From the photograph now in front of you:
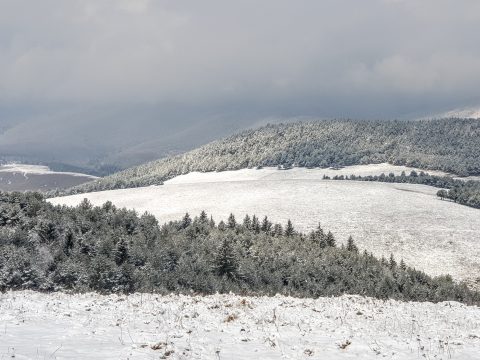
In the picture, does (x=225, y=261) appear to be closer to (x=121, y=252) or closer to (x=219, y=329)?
(x=121, y=252)

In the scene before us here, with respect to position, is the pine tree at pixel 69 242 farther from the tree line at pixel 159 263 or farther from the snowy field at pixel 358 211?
the snowy field at pixel 358 211

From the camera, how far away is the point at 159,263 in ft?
145

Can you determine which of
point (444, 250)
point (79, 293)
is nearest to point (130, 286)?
point (79, 293)

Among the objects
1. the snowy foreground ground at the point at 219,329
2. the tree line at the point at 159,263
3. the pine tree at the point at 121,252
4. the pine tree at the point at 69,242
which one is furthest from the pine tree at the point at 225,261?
the pine tree at the point at 69,242

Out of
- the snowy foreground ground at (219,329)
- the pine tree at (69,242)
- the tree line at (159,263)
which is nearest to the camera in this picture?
the snowy foreground ground at (219,329)

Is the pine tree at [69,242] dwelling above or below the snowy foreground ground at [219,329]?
above

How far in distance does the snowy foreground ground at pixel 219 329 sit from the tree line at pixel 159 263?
14.0 feet

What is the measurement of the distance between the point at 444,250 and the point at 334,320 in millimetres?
59203

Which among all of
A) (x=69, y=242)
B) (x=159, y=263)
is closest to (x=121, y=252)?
(x=159, y=263)

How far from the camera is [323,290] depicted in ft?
150

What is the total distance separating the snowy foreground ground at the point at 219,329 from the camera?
62.3 feet

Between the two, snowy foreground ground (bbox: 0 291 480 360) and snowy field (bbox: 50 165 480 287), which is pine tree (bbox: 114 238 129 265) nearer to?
snowy foreground ground (bbox: 0 291 480 360)

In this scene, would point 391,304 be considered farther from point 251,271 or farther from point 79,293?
point 79,293

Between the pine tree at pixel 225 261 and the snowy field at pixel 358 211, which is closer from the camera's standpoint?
the pine tree at pixel 225 261
